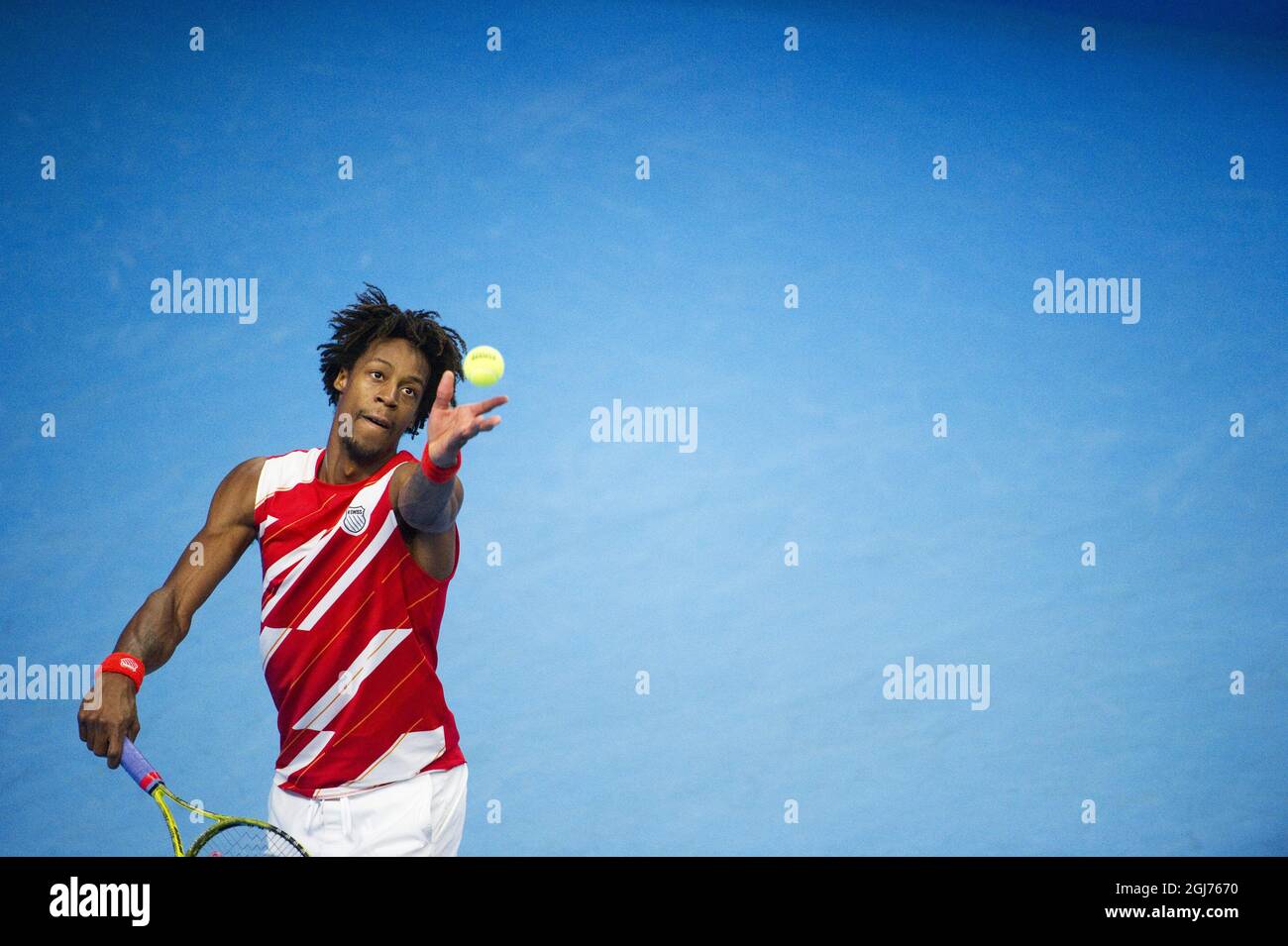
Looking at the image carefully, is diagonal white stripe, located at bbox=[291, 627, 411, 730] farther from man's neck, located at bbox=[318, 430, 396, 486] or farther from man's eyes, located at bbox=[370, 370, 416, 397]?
man's eyes, located at bbox=[370, 370, 416, 397]

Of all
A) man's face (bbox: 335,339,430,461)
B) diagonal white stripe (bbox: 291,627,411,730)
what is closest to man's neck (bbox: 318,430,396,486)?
man's face (bbox: 335,339,430,461)

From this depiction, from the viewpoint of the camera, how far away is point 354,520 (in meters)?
2.61

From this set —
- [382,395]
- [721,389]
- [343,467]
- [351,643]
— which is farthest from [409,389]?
[721,389]

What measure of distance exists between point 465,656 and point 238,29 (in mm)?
2612

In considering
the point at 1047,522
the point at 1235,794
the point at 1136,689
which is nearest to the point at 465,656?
the point at 1047,522

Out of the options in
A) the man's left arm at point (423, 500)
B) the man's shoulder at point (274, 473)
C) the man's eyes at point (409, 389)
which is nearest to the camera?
the man's left arm at point (423, 500)

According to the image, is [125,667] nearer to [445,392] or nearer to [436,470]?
[436,470]

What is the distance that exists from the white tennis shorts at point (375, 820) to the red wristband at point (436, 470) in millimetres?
694

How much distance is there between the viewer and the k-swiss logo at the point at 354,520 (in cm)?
261

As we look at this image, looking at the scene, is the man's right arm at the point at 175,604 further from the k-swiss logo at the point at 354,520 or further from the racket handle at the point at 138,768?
the k-swiss logo at the point at 354,520

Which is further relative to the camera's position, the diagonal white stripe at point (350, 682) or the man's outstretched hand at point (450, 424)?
the diagonal white stripe at point (350, 682)

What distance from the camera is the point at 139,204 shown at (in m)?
4.52

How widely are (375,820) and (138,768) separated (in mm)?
525

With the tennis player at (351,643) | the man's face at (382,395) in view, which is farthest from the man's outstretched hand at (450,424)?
the man's face at (382,395)
